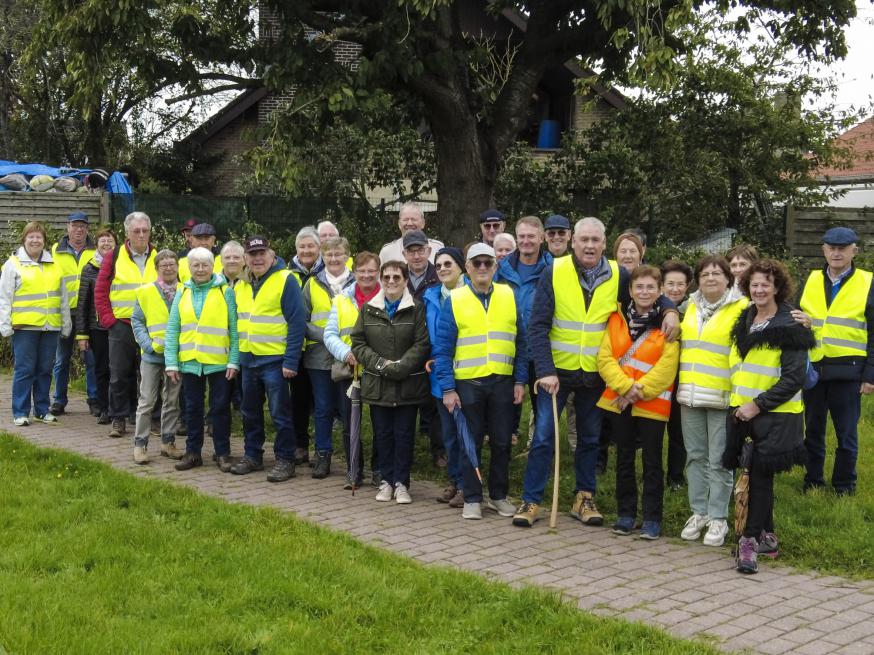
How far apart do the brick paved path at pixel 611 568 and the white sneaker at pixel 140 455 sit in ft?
0.66

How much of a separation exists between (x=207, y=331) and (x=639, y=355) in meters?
3.72

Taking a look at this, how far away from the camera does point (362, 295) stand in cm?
830

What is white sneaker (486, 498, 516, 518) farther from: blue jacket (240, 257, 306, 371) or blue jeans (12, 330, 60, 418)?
blue jeans (12, 330, 60, 418)

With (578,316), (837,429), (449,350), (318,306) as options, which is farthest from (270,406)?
(837,429)

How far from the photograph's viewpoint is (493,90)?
52.6 ft

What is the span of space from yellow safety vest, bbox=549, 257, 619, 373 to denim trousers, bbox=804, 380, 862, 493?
6.74 ft

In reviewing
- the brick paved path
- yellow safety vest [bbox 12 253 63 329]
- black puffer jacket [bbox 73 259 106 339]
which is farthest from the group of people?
yellow safety vest [bbox 12 253 63 329]

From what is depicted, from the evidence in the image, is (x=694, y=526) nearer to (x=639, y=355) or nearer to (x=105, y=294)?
(x=639, y=355)

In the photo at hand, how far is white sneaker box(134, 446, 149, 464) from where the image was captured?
348 inches

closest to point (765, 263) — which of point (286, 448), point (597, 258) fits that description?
point (597, 258)

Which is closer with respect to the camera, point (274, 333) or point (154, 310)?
point (274, 333)

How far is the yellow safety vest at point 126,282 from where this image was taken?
1004 cm

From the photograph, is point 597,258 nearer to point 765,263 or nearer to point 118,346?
point 765,263

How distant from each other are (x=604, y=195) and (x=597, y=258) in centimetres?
1138
